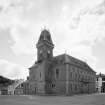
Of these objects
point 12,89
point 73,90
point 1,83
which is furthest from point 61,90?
point 1,83

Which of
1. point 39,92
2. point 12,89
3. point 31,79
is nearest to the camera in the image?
point 39,92

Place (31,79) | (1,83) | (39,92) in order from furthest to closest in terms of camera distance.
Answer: (1,83) → (31,79) → (39,92)

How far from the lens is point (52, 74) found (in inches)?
1829

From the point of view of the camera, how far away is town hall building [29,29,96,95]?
43156 millimetres

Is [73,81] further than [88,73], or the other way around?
[88,73]

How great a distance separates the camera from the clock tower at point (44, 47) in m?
47.9

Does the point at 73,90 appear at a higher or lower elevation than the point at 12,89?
higher

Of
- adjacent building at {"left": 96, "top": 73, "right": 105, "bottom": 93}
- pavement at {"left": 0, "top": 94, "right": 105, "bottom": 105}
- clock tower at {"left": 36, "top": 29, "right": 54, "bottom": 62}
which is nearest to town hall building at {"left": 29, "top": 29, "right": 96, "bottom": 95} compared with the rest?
clock tower at {"left": 36, "top": 29, "right": 54, "bottom": 62}

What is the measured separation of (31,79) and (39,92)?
22.3ft

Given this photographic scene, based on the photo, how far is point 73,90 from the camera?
4441cm

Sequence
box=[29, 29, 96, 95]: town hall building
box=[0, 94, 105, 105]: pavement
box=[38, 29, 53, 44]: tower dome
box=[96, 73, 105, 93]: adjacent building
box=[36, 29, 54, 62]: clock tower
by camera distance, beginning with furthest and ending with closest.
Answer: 1. box=[96, 73, 105, 93]: adjacent building
2. box=[38, 29, 53, 44]: tower dome
3. box=[36, 29, 54, 62]: clock tower
4. box=[29, 29, 96, 95]: town hall building
5. box=[0, 94, 105, 105]: pavement

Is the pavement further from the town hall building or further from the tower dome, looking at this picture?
the tower dome

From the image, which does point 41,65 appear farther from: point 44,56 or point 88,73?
point 88,73

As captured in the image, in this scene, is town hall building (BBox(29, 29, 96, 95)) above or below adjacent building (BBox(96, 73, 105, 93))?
above
